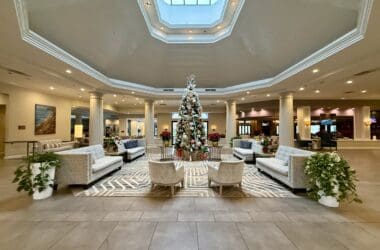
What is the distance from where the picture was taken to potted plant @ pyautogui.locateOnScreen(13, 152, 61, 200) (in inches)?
167

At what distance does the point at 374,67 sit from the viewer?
647cm

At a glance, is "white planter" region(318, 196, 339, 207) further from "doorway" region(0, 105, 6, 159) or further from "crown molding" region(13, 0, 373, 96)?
"doorway" region(0, 105, 6, 159)

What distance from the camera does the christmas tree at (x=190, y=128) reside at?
8703mm

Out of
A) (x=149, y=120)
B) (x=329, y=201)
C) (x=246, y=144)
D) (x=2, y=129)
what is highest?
(x=149, y=120)

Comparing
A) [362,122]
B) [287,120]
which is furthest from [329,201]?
[362,122]

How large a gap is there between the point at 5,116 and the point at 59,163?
317 inches

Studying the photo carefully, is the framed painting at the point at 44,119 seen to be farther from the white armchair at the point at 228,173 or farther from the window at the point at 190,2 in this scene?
the white armchair at the point at 228,173

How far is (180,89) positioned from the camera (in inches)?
492

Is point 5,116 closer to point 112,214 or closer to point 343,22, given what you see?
point 112,214

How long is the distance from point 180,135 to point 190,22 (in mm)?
4725

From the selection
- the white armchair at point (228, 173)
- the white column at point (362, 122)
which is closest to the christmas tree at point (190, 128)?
the white armchair at point (228, 173)

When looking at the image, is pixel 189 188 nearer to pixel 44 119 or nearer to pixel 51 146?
pixel 51 146

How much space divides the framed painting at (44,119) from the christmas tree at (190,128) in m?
8.01

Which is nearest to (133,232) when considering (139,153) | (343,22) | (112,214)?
(112,214)
